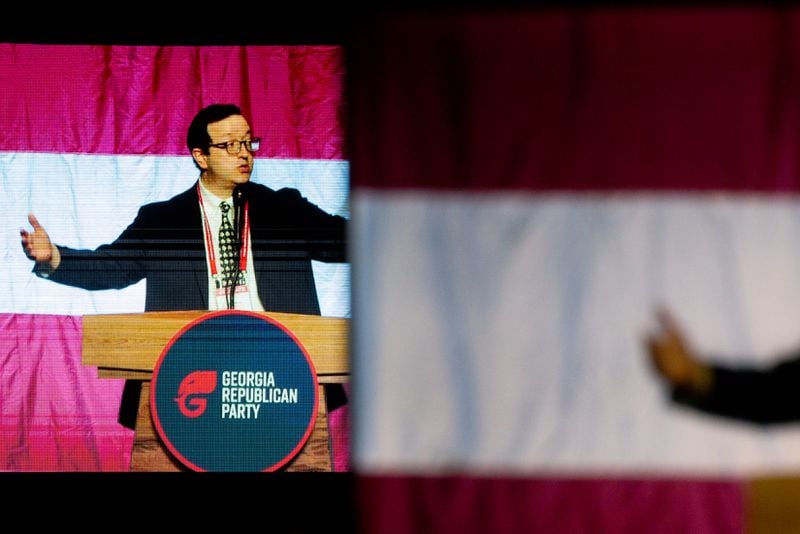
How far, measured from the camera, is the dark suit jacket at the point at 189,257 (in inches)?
105

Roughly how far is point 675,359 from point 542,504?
0.35 m

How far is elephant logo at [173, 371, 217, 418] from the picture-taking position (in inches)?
104

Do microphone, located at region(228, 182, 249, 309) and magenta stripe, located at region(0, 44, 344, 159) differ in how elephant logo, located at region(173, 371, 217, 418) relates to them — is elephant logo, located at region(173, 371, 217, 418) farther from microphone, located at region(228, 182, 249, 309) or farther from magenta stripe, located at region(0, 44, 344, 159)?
magenta stripe, located at region(0, 44, 344, 159)

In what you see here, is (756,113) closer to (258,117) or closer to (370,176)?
(370,176)

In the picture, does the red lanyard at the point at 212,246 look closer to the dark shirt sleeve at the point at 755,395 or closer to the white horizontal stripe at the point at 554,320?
the white horizontal stripe at the point at 554,320

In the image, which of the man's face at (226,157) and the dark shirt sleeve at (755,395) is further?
the man's face at (226,157)

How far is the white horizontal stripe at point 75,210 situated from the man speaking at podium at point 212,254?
0.03 meters

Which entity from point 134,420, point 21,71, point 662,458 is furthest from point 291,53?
point 662,458

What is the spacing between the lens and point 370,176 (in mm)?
1439

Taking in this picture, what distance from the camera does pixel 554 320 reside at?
4.71 feet

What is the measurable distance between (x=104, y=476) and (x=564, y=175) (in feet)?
5.44

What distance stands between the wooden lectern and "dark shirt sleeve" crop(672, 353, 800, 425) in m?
1.47

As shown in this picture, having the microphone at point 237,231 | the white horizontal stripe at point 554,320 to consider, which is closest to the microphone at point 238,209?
the microphone at point 237,231

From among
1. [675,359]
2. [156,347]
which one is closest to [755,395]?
[675,359]
